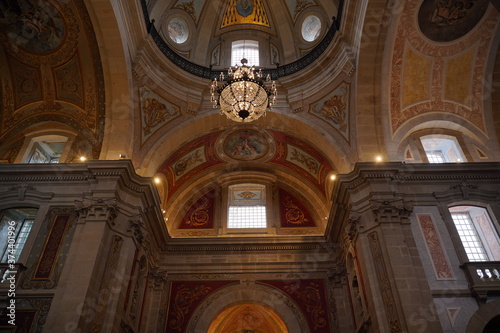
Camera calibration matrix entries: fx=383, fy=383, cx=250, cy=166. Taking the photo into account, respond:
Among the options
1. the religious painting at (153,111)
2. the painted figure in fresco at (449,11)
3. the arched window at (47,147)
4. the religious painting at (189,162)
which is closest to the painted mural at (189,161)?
the religious painting at (189,162)

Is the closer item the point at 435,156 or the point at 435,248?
the point at 435,248

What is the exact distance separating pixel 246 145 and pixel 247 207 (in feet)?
8.05

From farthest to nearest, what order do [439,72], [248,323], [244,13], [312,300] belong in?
[248,323] → [244,13] → [312,300] → [439,72]

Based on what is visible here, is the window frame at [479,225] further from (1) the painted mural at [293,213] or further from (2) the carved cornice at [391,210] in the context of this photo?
(1) the painted mural at [293,213]

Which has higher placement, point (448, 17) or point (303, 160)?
point (448, 17)

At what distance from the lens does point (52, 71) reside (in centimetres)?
1141

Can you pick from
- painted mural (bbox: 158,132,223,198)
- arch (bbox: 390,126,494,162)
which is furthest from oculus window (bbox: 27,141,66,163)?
arch (bbox: 390,126,494,162)

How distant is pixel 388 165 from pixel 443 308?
3.64m

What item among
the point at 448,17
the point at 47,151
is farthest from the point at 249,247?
the point at 448,17

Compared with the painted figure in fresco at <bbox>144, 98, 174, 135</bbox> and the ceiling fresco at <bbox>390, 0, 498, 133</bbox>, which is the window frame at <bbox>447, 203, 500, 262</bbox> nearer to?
the ceiling fresco at <bbox>390, 0, 498, 133</bbox>

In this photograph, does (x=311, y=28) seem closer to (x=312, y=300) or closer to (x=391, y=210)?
(x=391, y=210)

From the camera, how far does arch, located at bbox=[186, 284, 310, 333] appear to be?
11.9m

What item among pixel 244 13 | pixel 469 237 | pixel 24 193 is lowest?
pixel 469 237

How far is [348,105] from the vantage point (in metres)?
11.7
